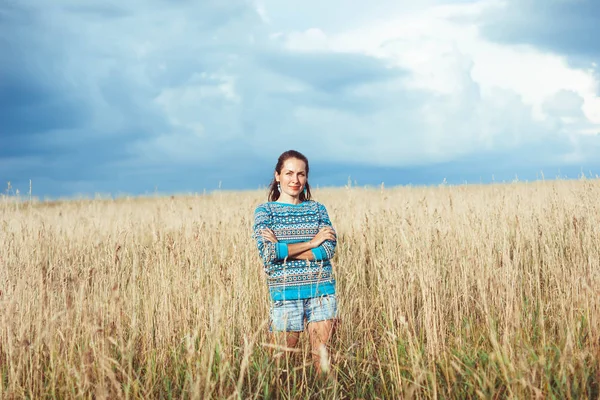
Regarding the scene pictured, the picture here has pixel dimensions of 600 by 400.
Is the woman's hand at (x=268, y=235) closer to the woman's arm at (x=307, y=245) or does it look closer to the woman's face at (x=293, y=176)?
the woman's arm at (x=307, y=245)

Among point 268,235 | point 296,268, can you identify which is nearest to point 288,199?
point 268,235

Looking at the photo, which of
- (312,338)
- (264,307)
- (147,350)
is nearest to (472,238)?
(264,307)

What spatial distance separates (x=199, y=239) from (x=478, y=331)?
2.80m

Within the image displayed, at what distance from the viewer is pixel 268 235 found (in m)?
2.92

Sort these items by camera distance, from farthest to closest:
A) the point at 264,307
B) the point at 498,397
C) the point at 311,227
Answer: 1. the point at 264,307
2. the point at 311,227
3. the point at 498,397

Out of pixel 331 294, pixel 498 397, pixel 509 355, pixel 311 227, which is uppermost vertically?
pixel 311 227

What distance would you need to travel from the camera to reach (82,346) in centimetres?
312

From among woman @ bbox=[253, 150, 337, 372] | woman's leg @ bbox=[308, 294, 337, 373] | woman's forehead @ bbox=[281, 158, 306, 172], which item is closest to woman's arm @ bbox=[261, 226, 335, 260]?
woman @ bbox=[253, 150, 337, 372]

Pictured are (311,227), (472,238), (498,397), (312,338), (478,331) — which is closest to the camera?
(498,397)

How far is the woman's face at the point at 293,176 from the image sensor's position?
310 centimetres

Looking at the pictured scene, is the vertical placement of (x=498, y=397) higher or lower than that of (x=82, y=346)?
lower

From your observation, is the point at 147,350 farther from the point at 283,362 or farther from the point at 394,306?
the point at 394,306

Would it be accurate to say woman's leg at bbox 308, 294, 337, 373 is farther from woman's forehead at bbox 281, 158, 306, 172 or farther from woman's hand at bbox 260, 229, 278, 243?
woman's forehead at bbox 281, 158, 306, 172

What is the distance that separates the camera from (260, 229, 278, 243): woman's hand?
2904 mm
